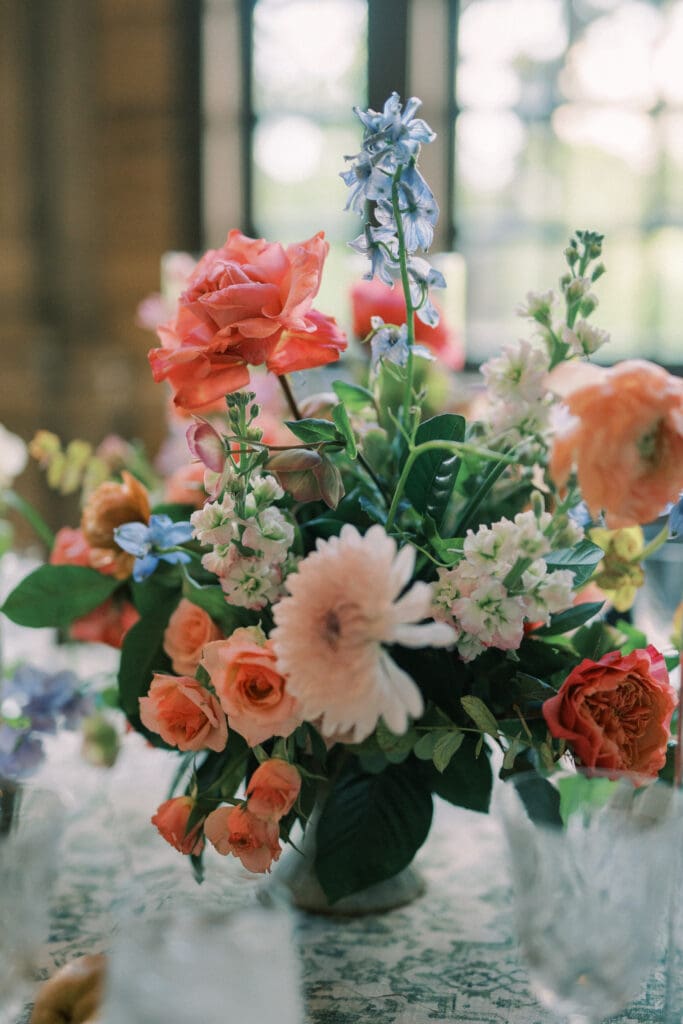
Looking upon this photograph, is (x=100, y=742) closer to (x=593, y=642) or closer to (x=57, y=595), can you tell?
(x=57, y=595)

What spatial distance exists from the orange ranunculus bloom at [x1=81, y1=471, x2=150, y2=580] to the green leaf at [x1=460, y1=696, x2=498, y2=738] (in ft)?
0.89

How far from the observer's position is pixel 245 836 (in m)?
0.58

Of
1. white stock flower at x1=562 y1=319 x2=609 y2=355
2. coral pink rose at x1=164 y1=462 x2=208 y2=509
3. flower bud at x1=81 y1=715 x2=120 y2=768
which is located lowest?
flower bud at x1=81 y1=715 x2=120 y2=768

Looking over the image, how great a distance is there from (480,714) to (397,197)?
0.28 metres

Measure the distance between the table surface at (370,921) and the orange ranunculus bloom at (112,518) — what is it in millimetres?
168

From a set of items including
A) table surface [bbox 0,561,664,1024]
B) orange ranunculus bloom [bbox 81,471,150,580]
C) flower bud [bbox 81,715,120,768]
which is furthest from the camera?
flower bud [bbox 81,715,120,768]

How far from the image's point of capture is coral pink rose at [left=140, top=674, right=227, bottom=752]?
0.59 meters

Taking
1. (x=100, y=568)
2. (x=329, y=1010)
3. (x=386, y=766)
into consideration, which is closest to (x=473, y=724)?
(x=386, y=766)

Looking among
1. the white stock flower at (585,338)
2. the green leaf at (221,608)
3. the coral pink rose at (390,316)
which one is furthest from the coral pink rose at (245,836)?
the coral pink rose at (390,316)

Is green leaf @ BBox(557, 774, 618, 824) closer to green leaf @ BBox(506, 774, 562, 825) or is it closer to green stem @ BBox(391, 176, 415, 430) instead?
green leaf @ BBox(506, 774, 562, 825)

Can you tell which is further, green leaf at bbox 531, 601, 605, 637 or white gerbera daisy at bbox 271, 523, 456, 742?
green leaf at bbox 531, 601, 605, 637

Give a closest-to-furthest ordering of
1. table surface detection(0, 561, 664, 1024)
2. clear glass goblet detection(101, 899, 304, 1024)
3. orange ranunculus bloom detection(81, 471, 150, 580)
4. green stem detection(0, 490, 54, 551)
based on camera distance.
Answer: clear glass goblet detection(101, 899, 304, 1024)
table surface detection(0, 561, 664, 1024)
orange ranunculus bloom detection(81, 471, 150, 580)
green stem detection(0, 490, 54, 551)

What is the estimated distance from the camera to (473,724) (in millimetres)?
607

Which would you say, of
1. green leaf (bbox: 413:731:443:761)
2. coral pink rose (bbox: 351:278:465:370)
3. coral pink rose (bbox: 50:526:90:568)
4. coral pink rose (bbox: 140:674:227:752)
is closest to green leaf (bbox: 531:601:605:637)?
green leaf (bbox: 413:731:443:761)
